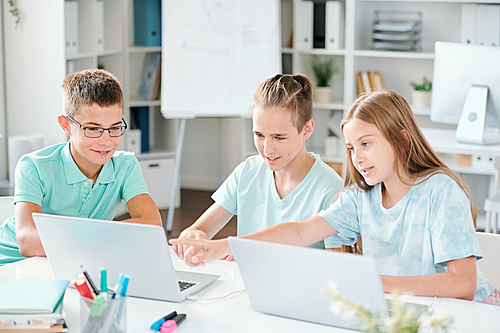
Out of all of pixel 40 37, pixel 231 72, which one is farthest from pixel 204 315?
pixel 40 37

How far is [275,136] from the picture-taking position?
1.51 meters

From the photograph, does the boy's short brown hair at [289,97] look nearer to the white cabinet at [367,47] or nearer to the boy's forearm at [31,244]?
the boy's forearm at [31,244]

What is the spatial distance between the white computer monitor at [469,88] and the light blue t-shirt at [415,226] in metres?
1.56

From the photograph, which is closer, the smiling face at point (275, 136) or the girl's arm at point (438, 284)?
the girl's arm at point (438, 284)

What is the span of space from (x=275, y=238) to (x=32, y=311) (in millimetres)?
564

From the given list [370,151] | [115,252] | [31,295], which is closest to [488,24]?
[370,151]

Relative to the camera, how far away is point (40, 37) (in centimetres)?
323

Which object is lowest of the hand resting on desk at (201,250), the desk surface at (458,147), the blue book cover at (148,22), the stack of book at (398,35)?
the hand resting on desk at (201,250)

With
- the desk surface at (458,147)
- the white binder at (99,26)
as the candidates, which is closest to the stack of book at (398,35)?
the desk surface at (458,147)

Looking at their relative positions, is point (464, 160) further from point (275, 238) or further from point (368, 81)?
point (275, 238)

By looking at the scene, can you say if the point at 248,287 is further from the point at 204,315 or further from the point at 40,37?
the point at 40,37

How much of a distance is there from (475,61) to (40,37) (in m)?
2.32

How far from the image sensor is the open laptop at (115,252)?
102cm

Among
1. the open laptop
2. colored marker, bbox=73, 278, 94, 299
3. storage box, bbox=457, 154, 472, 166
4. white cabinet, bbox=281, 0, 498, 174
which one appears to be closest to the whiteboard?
white cabinet, bbox=281, 0, 498, 174
